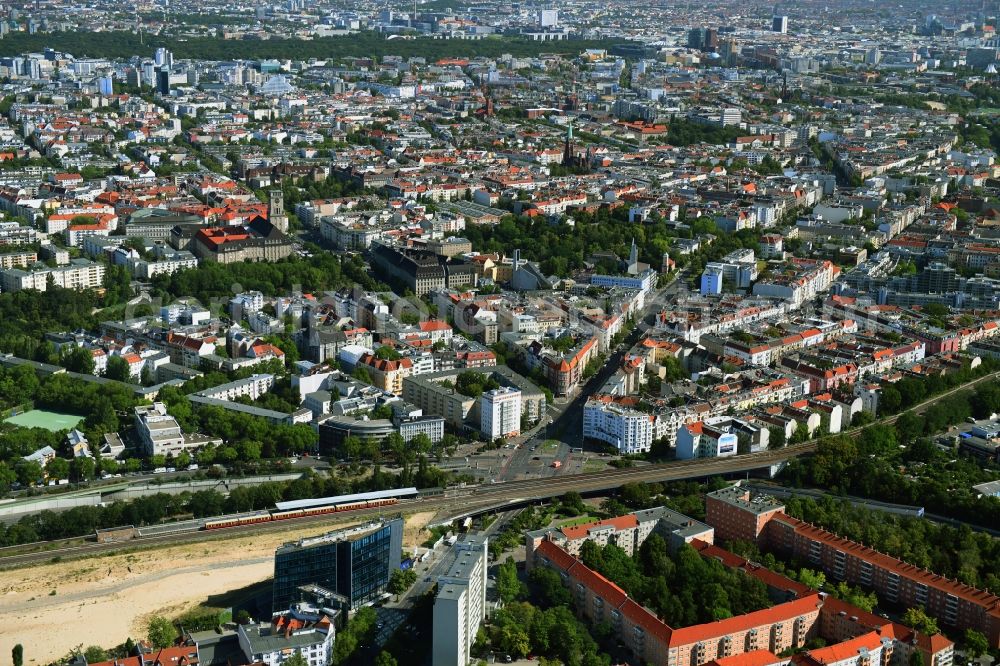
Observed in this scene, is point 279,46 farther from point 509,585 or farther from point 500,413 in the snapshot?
point 509,585

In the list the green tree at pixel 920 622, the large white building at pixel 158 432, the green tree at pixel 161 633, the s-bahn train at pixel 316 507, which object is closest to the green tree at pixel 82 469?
the large white building at pixel 158 432

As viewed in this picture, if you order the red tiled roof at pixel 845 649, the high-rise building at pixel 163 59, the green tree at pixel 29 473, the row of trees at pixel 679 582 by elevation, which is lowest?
the green tree at pixel 29 473

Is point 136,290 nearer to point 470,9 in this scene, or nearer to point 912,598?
point 912,598

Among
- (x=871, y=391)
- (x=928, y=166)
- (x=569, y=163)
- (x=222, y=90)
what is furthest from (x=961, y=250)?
(x=222, y=90)

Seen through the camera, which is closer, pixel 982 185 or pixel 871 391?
pixel 871 391

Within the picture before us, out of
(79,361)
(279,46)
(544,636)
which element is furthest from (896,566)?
(279,46)

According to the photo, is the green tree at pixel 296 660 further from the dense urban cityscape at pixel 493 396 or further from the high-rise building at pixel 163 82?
the high-rise building at pixel 163 82
